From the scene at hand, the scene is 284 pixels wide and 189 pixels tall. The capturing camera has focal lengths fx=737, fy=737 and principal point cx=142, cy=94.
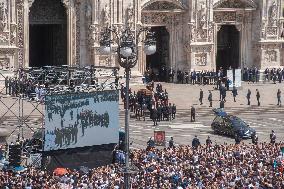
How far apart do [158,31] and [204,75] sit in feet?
23.4

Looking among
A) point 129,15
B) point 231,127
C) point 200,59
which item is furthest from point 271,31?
point 231,127

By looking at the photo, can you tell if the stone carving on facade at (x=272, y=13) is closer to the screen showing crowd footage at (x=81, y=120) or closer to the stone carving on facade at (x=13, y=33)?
the stone carving on facade at (x=13, y=33)

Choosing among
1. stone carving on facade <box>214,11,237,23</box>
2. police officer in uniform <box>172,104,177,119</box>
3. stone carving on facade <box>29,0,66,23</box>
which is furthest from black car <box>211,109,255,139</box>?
stone carving on facade <box>29,0,66,23</box>

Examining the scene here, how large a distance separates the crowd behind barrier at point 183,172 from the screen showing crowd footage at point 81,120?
6.50 feet

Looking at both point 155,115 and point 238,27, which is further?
point 238,27


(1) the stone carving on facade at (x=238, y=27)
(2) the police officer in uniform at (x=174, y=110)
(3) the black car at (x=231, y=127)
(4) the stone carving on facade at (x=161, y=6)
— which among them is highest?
(4) the stone carving on facade at (x=161, y=6)

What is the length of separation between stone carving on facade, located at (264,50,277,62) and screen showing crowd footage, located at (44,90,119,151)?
31798 millimetres

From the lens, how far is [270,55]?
64062 millimetres

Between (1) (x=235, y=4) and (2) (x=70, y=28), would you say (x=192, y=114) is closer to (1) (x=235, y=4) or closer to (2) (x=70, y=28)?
(2) (x=70, y=28)

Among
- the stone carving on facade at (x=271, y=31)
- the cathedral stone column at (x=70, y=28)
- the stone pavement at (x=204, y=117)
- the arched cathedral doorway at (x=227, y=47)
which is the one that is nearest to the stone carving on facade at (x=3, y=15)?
the cathedral stone column at (x=70, y=28)


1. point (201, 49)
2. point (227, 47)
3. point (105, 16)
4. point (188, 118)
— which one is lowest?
point (188, 118)

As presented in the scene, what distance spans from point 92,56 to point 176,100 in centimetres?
924

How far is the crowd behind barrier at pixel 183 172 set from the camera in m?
27.1

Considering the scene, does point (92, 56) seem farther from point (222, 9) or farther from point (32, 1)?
point (222, 9)
